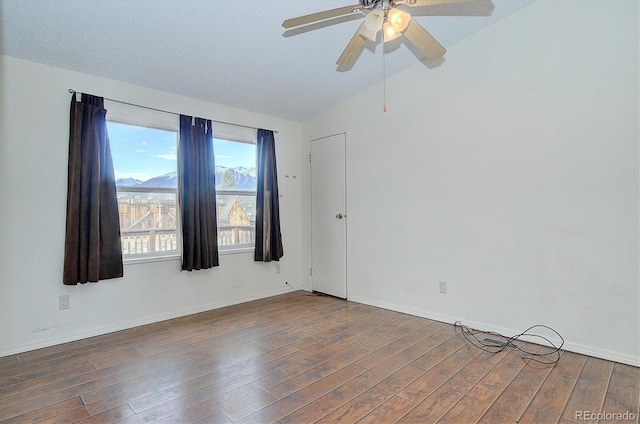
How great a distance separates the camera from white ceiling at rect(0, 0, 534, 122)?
2.39 meters

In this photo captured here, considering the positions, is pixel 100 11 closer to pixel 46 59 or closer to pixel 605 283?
pixel 46 59

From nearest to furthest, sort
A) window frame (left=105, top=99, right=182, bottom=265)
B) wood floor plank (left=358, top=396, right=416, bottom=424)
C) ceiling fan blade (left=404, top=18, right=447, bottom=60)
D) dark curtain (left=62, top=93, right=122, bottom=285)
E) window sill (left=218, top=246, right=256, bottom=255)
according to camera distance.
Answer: wood floor plank (left=358, top=396, right=416, bottom=424) < ceiling fan blade (left=404, top=18, right=447, bottom=60) < dark curtain (left=62, top=93, right=122, bottom=285) < window frame (left=105, top=99, right=182, bottom=265) < window sill (left=218, top=246, right=256, bottom=255)

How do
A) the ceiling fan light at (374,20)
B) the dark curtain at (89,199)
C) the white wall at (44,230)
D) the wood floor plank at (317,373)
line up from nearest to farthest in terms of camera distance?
the ceiling fan light at (374,20) < the wood floor plank at (317,373) < the white wall at (44,230) < the dark curtain at (89,199)

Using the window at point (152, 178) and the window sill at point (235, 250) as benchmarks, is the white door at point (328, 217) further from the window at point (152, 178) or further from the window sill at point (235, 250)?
→ the window at point (152, 178)

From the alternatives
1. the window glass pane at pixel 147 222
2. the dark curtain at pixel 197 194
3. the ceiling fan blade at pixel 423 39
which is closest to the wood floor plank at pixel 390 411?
the ceiling fan blade at pixel 423 39

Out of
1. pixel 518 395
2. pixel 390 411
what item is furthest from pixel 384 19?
pixel 518 395

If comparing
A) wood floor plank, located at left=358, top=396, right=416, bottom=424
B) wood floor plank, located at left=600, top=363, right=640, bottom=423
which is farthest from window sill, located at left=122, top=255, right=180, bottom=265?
wood floor plank, located at left=600, top=363, right=640, bottom=423

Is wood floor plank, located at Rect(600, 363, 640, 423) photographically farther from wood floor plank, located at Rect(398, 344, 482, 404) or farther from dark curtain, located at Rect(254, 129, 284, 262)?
dark curtain, located at Rect(254, 129, 284, 262)

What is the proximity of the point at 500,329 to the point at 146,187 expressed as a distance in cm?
372

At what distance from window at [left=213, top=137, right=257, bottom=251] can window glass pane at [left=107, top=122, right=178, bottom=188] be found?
0.57m

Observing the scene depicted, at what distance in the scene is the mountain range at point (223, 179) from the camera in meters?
3.36

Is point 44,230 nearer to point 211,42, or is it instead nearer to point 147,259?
point 147,259

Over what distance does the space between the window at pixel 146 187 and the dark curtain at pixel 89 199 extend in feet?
0.61

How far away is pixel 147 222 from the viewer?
136 inches
